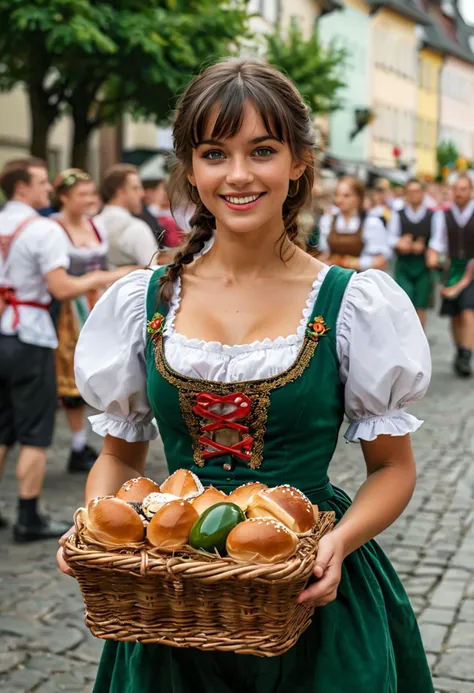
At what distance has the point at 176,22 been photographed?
13930 mm

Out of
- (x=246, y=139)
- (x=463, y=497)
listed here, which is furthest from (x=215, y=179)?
(x=463, y=497)

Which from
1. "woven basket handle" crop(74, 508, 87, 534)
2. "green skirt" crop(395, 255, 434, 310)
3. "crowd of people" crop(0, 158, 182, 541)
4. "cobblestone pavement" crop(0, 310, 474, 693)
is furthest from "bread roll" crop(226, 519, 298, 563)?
"green skirt" crop(395, 255, 434, 310)

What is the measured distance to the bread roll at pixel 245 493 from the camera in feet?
6.89

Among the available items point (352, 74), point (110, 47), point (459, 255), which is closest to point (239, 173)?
point (459, 255)

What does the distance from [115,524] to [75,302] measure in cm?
564

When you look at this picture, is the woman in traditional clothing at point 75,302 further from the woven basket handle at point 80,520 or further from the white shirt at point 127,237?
the woven basket handle at point 80,520

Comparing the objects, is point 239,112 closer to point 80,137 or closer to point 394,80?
point 80,137

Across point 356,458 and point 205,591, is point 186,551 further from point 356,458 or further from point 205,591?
point 356,458

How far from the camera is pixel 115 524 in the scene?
6.55ft

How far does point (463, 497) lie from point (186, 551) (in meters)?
5.03

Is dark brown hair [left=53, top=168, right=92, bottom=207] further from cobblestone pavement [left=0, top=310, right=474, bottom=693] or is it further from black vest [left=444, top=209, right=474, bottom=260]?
black vest [left=444, top=209, right=474, bottom=260]

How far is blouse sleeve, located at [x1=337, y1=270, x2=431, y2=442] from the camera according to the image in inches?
88.7

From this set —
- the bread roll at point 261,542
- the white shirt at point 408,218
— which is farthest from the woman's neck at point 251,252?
the white shirt at point 408,218

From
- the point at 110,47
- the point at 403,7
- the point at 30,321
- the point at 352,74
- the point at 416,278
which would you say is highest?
the point at 403,7
